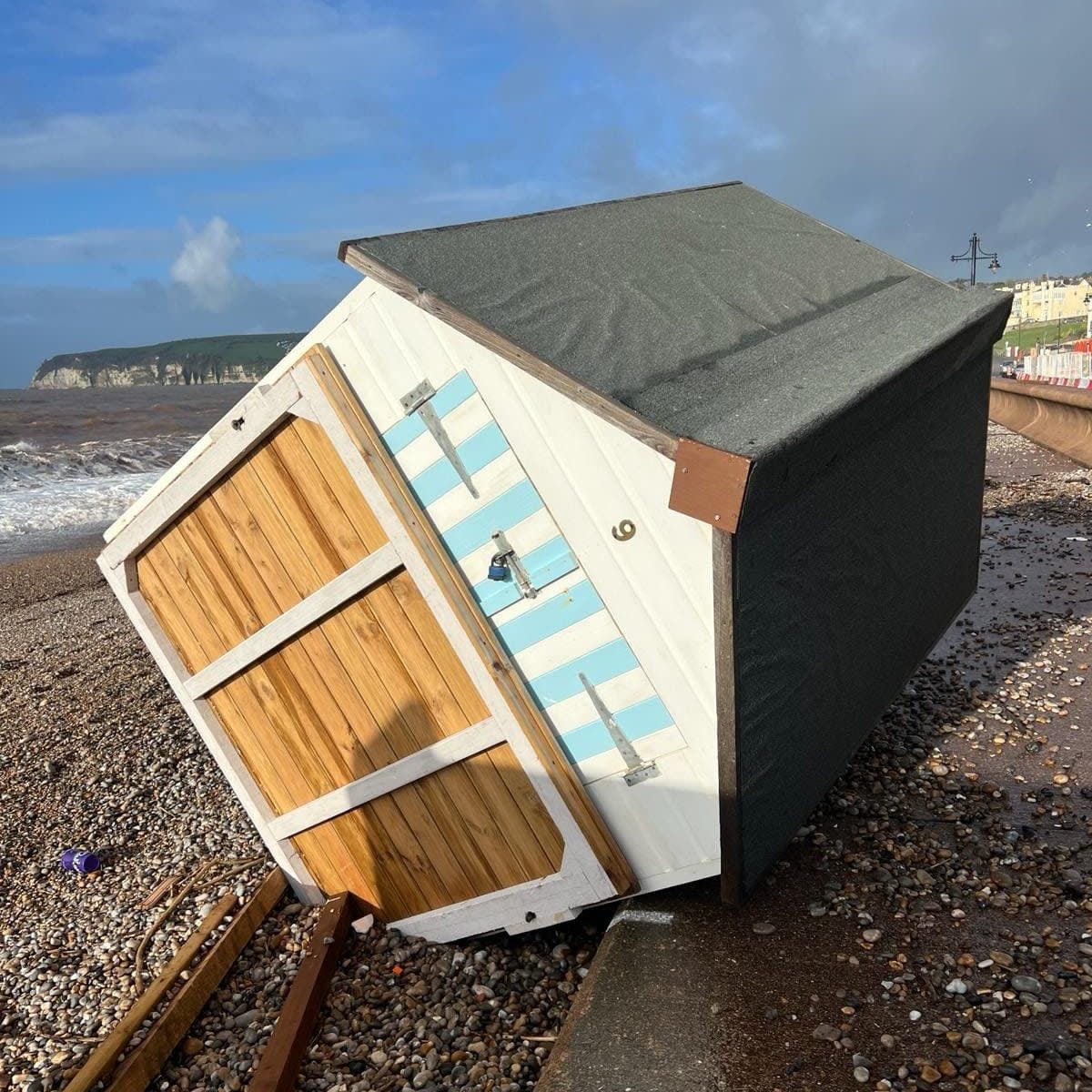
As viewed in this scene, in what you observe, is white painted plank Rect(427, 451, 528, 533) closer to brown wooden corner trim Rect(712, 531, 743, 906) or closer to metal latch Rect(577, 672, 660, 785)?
metal latch Rect(577, 672, 660, 785)

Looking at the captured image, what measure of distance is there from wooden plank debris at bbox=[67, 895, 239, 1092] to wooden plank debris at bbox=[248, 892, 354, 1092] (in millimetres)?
595

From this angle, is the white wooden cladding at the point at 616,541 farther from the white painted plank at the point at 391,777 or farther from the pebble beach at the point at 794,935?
the pebble beach at the point at 794,935

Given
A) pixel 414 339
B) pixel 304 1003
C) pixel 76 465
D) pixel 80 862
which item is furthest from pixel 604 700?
pixel 76 465

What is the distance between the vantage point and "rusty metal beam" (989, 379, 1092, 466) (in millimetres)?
16281

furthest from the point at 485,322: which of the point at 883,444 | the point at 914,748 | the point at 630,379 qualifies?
the point at 914,748

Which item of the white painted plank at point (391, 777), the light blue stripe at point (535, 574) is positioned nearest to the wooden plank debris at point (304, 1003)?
the white painted plank at point (391, 777)

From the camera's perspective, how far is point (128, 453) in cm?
4044

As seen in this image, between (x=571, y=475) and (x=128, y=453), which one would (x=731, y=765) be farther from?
(x=128, y=453)

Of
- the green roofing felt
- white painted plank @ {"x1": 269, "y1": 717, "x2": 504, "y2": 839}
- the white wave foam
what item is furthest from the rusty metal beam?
the white wave foam

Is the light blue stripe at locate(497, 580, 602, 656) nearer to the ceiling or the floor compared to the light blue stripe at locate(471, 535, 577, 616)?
nearer to the floor

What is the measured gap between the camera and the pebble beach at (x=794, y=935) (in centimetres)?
343

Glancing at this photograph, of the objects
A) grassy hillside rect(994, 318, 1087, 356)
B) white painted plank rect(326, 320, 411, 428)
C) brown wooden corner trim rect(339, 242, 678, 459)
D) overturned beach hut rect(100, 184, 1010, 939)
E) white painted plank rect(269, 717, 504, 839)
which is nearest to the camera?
brown wooden corner trim rect(339, 242, 678, 459)

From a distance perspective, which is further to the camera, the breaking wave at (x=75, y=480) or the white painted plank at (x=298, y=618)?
the breaking wave at (x=75, y=480)

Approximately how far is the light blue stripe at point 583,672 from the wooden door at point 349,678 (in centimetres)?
11
